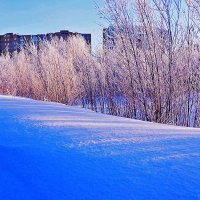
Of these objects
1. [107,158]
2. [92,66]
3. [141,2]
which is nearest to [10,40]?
[92,66]

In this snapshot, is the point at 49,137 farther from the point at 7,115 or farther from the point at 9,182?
the point at 7,115

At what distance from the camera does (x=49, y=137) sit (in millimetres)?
2215

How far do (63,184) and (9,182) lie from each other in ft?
0.81

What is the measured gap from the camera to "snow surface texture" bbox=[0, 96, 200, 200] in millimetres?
1403

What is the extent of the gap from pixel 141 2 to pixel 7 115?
3383 mm

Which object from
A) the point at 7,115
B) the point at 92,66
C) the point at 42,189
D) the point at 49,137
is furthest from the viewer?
the point at 92,66

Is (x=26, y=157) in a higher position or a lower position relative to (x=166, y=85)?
lower

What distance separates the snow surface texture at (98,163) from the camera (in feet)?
4.60

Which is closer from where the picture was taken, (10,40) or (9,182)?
(9,182)

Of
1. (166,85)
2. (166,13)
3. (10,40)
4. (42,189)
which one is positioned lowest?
(42,189)

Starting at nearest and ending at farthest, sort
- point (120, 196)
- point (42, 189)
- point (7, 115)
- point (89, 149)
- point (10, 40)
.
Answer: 1. point (120, 196)
2. point (42, 189)
3. point (89, 149)
4. point (7, 115)
5. point (10, 40)

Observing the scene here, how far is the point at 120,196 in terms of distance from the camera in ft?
4.43

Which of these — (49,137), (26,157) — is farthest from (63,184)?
(49,137)

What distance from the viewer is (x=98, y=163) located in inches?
66.5
